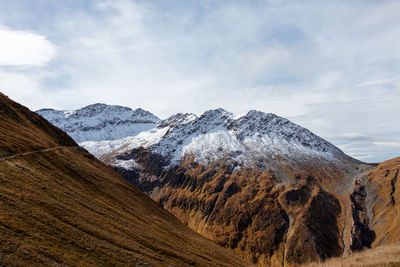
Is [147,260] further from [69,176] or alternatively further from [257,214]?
[257,214]

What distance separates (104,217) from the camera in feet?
141

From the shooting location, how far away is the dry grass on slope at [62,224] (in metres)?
24.2

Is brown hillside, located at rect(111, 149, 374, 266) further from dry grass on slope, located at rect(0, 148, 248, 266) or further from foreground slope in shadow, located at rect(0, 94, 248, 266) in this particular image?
dry grass on slope, located at rect(0, 148, 248, 266)

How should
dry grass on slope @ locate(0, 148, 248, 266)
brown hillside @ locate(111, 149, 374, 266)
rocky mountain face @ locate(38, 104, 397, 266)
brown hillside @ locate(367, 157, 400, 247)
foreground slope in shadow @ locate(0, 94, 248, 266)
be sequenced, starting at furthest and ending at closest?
brown hillside @ locate(111, 149, 374, 266), rocky mountain face @ locate(38, 104, 397, 266), brown hillside @ locate(367, 157, 400, 247), foreground slope in shadow @ locate(0, 94, 248, 266), dry grass on slope @ locate(0, 148, 248, 266)

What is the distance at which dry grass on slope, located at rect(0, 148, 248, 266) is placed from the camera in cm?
2416

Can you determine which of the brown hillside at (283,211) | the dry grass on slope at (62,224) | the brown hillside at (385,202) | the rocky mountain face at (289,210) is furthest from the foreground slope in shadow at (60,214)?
the brown hillside at (385,202)

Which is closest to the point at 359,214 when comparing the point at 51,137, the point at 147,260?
the point at 147,260

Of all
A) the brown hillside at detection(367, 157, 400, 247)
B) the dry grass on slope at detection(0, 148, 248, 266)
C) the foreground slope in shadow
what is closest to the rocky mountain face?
the brown hillside at detection(367, 157, 400, 247)

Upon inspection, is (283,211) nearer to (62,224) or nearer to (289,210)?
(289,210)

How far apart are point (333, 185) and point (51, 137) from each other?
16919 centimetres

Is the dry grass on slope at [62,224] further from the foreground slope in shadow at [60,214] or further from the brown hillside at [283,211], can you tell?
the brown hillside at [283,211]

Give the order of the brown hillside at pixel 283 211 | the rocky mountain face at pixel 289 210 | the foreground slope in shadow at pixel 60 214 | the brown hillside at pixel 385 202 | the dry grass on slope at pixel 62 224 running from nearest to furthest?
1. the dry grass on slope at pixel 62 224
2. the foreground slope in shadow at pixel 60 214
3. the brown hillside at pixel 385 202
4. the rocky mountain face at pixel 289 210
5. the brown hillside at pixel 283 211

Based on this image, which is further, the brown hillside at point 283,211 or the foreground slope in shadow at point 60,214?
the brown hillside at point 283,211

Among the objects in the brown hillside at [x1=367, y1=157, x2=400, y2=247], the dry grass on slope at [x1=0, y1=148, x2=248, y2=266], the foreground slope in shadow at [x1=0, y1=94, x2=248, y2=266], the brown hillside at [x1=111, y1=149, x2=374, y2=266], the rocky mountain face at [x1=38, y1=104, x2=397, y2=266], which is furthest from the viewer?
the brown hillside at [x1=111, y1=149, x2=374, y2=266]
